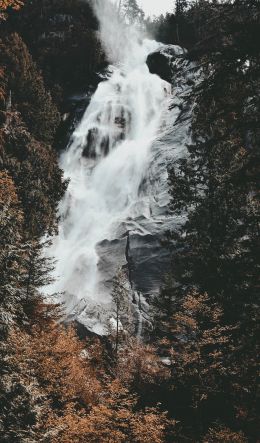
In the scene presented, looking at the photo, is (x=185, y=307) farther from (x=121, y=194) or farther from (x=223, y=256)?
(x=121, y=194)

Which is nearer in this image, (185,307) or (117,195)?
(185,307)

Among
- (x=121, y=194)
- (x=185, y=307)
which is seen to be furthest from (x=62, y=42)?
(x=185, y=307)

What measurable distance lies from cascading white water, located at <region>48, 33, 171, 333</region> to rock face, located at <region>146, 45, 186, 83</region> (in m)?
1.20

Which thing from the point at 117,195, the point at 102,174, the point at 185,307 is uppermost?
the point at 102,174

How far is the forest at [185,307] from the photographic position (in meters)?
7.20

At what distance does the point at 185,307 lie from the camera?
49.2ft

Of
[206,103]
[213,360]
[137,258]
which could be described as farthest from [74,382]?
[137,258]

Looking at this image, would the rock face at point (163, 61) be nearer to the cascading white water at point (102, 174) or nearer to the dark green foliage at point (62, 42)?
the cascading white water at point (102, 174)

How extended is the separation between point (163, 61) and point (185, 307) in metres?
53.5

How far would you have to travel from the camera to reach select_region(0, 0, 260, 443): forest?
7.20 meters

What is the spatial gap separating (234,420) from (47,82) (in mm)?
51074

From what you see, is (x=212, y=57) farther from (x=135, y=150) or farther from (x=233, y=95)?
(x=135, y=150)

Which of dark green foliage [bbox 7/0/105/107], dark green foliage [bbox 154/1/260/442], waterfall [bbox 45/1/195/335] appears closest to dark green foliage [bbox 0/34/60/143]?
waterfall [bbox 45/1/195/335]

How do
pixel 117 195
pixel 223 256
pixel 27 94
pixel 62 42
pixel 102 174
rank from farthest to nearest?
1. pixel 62 42
2. pixel 102 174
3. pixel 117 195
4. pixel 27 94
5. pixel 223 256
